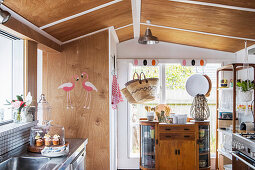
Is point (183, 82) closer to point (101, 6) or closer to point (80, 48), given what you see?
point (80, 48)

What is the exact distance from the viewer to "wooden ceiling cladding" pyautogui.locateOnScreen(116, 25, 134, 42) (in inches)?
147

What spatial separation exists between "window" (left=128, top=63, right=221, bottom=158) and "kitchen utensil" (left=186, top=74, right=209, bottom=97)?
0.19 meters

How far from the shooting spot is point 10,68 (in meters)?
2.43

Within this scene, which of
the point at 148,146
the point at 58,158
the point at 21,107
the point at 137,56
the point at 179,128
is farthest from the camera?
the point at 137,56

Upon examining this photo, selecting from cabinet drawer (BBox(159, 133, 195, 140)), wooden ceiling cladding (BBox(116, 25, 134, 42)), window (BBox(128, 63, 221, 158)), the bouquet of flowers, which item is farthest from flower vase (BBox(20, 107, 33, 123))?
window (BBox(128, 63, 221, 158))

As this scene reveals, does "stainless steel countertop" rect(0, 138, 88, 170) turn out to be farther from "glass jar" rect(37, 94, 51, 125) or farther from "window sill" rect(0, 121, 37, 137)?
"glass jar" rect(37, 94, 51, 125)

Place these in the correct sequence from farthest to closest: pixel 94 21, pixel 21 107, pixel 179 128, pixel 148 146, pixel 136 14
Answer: pixel 148 146
pixel 179 128
pixel 136 14
pixel 94 21
pixel 21 107

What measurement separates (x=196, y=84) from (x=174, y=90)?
42 cm

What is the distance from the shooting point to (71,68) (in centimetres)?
324

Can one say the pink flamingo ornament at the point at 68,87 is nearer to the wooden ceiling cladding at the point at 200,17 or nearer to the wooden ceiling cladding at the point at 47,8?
the wooden ceiling cladding at the point at 47,8

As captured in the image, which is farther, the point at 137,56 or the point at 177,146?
the point at 137,56

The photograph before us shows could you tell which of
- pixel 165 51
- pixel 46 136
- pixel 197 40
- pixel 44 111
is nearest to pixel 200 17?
pixel 197 40

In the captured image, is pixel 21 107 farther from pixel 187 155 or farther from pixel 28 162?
pixel 187 155

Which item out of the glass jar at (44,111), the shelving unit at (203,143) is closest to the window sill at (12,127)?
the glass jar at (44,111)
